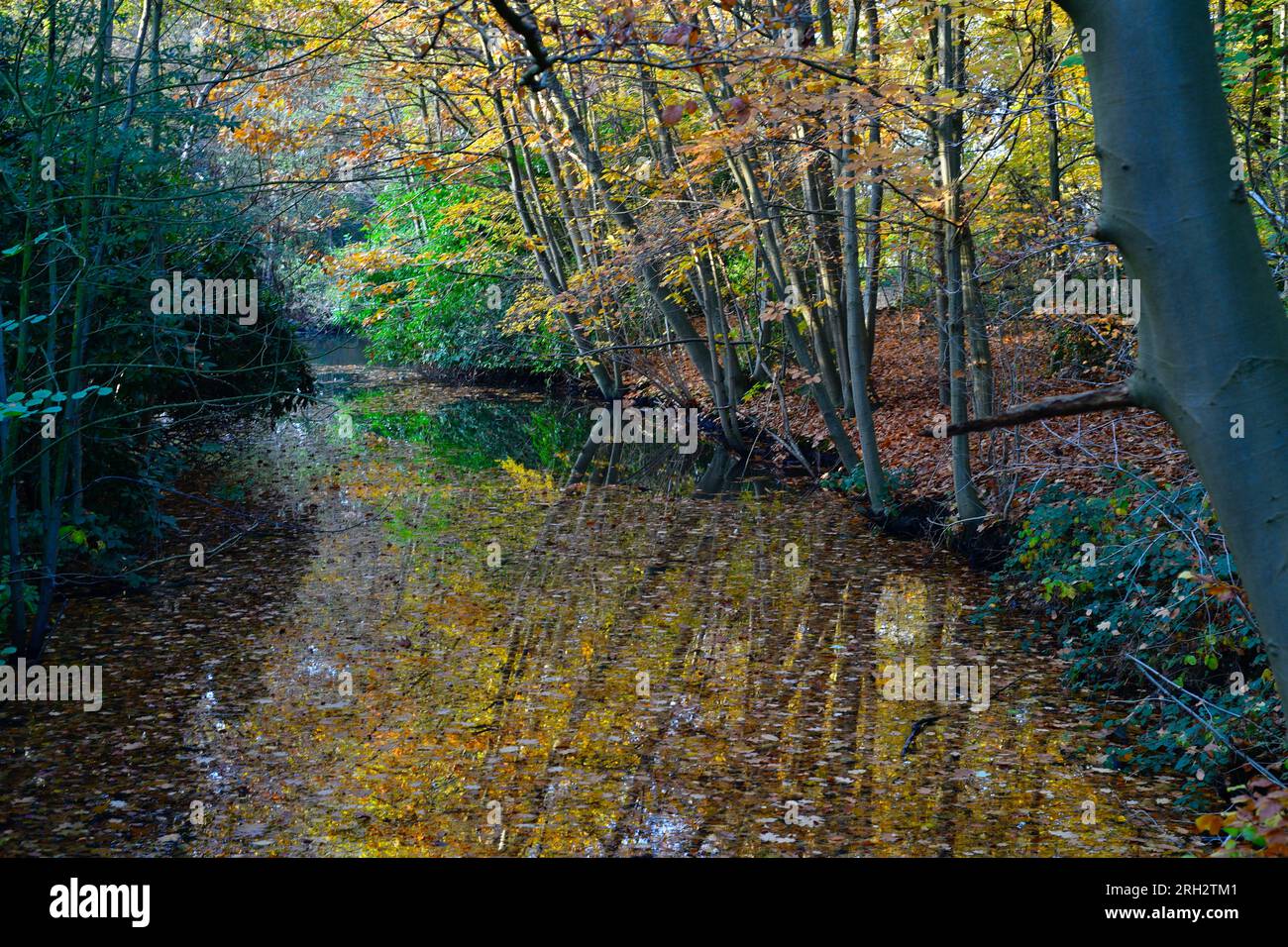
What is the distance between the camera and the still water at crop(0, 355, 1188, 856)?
5.42 m

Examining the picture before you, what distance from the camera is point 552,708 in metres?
7.18

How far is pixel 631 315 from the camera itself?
2000 cm

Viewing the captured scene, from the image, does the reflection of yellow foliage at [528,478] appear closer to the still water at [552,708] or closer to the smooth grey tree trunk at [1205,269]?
the still water at [552,708]

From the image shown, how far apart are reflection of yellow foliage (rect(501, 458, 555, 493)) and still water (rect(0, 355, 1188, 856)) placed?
2.58 metres

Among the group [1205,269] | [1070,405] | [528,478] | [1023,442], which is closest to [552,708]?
[1070,405]

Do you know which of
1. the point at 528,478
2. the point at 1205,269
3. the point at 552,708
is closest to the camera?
the point at 1205,269

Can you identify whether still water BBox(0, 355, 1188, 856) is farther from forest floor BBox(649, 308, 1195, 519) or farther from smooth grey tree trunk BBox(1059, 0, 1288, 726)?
smooth grey tree trunk BBox(1059, 0, 1288, 726)

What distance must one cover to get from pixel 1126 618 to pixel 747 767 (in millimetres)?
3021

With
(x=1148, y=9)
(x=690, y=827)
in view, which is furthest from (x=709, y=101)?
(x=1148, y=9)

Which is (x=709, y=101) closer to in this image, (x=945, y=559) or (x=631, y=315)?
(x=945, y=559)

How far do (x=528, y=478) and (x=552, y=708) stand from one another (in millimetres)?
10122

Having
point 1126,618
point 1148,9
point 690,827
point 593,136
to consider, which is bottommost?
point 690,827

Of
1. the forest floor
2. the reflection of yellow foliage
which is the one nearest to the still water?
the forest floor

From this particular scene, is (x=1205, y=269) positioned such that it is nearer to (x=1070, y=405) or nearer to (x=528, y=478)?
(x=1070, y=405)
